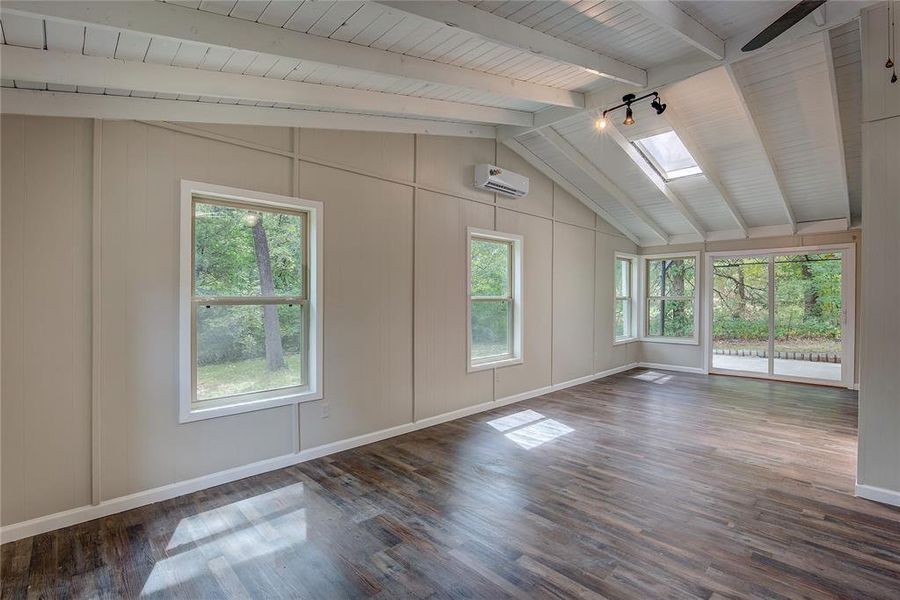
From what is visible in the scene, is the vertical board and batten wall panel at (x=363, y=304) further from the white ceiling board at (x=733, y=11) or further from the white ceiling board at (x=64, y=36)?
the white ceiling board at (x=733, y=11)

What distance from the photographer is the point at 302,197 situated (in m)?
3.43

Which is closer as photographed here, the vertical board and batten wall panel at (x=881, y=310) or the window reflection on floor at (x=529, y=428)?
the vertical board and batten wall panel at (x=881, y=310)

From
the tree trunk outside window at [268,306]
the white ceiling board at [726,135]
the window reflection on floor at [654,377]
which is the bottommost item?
the window reflection on floor at [654,377]

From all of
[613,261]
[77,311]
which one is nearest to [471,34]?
[77,311]

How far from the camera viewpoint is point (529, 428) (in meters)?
4.38

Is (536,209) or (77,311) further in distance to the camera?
(536,209)

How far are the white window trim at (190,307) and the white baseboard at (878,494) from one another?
13.2 ft

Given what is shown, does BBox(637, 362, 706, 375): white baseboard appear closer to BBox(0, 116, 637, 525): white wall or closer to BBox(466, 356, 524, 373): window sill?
BBox(466, 356, 524, 373): window sill

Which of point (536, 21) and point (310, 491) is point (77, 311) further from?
point (536, 21)

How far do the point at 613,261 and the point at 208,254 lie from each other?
6401 millimetres

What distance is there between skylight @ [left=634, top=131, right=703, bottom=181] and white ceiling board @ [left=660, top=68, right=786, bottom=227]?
0.31 m

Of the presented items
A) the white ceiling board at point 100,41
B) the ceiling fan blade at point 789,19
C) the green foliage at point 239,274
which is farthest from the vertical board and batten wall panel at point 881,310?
the white ceiling board at point 100,41

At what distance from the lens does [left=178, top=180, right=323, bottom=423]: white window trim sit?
9.36 ft

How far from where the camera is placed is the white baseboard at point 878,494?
276cm
